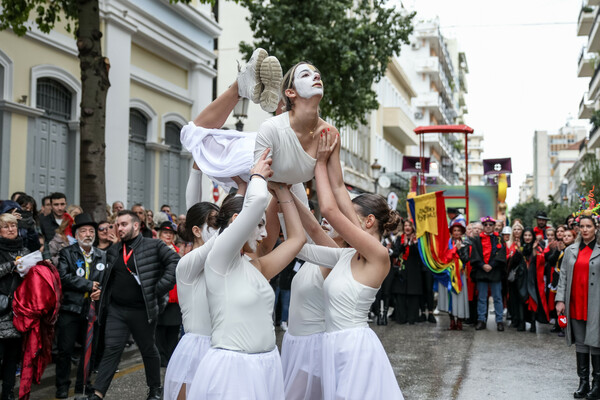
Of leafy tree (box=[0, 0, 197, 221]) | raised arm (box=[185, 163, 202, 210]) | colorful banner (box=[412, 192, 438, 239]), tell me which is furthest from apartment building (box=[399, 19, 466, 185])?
raised arm (box=[185, 163, 202, 210])

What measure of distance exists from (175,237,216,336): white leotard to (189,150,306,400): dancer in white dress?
2.15 ft

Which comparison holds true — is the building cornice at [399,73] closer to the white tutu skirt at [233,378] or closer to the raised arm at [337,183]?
the raised arm at [337,183]

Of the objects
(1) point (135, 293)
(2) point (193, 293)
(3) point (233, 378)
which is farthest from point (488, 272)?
(3) point (233, 378)

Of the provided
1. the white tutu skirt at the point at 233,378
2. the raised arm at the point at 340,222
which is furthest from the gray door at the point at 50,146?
the white tutu skirt at the point at 233,378

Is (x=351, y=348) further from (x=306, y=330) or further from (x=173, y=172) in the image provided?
(x=173, y=172)

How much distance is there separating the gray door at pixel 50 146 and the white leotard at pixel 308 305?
35.4 ft

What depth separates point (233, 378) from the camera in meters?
4.06

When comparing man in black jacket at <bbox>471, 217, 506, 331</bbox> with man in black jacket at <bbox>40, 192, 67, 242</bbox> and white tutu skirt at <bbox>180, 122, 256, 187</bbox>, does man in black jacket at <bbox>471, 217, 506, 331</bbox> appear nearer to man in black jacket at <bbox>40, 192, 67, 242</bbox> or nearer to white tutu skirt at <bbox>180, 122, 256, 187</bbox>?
man in black jacket at <bbox>40, 192, 67, 242</bbox>

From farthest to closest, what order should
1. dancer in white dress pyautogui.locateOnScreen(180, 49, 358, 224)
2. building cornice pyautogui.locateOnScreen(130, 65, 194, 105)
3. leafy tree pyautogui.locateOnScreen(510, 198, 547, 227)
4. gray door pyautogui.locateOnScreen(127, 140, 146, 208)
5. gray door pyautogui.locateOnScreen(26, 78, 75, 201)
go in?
leafy tree pyautogui.locateOnScreen(510, 198, 547, 227)
gray door pyautogui.locateOnScreen(127, 140, 146, 208)
building cornice pyautogui.locateOnScreen(130, 65, 194, 105)
gray door pyautogui.locateOnScreen(26, 78, 75, 201)
dancer in white dress pyautogui.locateOnScreen(180, 49, 358, 224)

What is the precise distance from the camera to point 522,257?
591 inches

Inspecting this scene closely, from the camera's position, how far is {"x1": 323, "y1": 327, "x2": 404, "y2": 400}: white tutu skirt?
4539 millimetres

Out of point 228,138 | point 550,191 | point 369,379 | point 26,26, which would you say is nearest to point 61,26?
point 26,26

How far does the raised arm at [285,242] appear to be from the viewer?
456 cm

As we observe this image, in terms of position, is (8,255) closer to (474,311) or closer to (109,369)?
(109,369)
